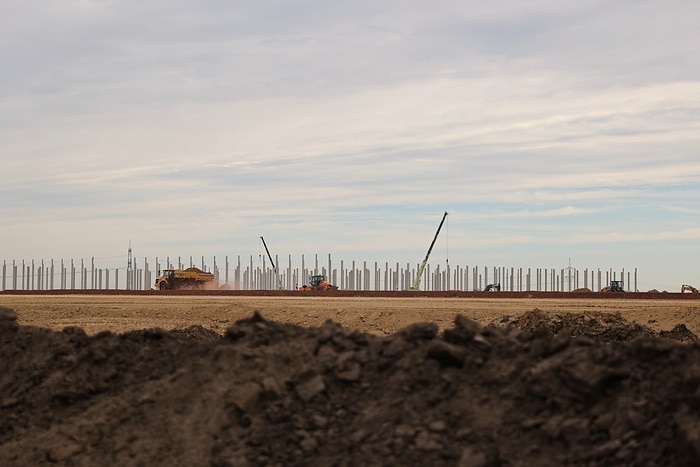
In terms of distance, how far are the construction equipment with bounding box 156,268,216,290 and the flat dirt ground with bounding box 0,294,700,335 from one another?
17820mm

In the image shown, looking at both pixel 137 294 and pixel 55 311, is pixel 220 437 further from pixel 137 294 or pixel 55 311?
pixel 137 294

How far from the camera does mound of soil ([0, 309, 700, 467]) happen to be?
276 inches

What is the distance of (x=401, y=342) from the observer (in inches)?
338

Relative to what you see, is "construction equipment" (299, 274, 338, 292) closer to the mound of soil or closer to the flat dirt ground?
the flat dirt ground

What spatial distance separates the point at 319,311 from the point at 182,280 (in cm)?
2917

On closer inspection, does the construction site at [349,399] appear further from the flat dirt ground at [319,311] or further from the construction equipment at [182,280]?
the construction equipment at [182,280]

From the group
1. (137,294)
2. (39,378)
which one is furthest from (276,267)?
(39,378)

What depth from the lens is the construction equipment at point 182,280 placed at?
57906 millimetres

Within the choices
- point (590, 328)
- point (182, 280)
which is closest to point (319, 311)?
point (590, 328)

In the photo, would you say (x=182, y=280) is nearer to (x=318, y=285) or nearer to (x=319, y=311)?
(x=318, y=285)

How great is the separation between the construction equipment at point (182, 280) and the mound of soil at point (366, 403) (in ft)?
160

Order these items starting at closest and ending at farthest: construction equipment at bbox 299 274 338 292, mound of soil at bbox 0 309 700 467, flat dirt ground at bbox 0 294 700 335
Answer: mound of soil at bbox 0 309 700 467 < flat dirt ground at bbox 0 294 700 335 < construction equipment at bbox 299 274 338 292

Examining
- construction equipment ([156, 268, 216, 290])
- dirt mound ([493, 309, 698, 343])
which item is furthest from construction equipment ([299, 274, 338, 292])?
dirt mound ([493, 309, 698, 343])

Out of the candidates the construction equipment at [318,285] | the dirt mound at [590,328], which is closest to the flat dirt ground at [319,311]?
the dirt mound at [590,328]
